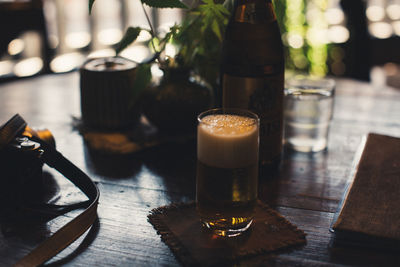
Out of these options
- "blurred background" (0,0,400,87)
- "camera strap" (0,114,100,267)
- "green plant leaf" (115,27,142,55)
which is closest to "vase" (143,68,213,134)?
"green plant leaf" (115,27,142,55)

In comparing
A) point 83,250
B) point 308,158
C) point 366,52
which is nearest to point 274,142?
point 308,158

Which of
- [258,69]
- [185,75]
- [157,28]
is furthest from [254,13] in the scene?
[157,28]

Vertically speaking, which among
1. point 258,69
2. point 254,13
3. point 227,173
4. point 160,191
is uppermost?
point 254,13

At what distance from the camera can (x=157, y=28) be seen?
9.29 ft

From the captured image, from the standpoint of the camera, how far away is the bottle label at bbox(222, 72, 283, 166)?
2.67 ft

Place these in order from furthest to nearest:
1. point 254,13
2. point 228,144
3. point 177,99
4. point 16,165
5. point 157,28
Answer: point 157,28 → point 177,99 → point 254,13 → point 16,165 → point 228,144

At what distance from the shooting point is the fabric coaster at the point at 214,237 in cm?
62

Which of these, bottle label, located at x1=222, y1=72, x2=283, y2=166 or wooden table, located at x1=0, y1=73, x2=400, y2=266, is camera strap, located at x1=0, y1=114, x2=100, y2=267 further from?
bottle label, located at x1=222, y1=72, x2=283, y2=166

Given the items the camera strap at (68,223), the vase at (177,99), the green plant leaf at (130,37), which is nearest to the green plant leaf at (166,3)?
the green plant leaf at (130,37)

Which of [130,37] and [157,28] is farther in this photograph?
[157,28]

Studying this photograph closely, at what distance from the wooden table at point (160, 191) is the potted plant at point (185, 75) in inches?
3.1

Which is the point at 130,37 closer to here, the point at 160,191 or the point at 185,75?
the point at 185,75

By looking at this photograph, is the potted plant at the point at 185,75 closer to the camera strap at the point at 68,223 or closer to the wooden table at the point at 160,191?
the wooden table at the point at 160,191

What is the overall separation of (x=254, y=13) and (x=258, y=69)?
12 cm
